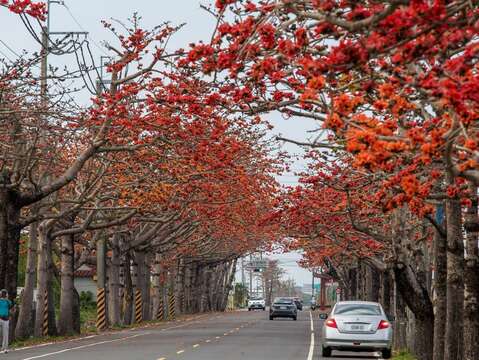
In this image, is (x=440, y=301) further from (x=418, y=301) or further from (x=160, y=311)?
(x=160, y=311)

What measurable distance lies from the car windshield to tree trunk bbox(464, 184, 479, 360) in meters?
9.13

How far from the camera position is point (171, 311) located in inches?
2960

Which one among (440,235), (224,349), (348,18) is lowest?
(224,349)

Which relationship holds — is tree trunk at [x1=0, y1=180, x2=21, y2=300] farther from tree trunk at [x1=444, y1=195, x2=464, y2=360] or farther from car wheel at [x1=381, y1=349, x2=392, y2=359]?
tree trunk at [x1=444, y1=195, x2=464, y2=360]

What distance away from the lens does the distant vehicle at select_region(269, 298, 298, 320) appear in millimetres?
70312

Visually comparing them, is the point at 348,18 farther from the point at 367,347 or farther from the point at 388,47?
the point at 367,347

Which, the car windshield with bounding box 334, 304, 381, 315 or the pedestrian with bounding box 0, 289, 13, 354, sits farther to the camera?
the pedestrian with bounding box 0, 289, 13, 354

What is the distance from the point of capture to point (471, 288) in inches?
736

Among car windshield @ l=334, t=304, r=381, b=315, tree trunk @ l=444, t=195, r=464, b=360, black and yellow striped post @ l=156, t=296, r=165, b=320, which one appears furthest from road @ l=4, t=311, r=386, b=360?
black and yellow striped post @ l=156, t=296, r=165, b=320

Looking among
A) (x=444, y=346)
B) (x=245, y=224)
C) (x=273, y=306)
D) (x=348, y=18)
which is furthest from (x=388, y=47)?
(x=273, y=306)

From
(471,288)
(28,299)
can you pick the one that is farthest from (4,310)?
(471,288)

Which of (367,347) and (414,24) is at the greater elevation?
(414,24)

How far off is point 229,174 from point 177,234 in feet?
73.7

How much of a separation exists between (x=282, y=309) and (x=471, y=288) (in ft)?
171
